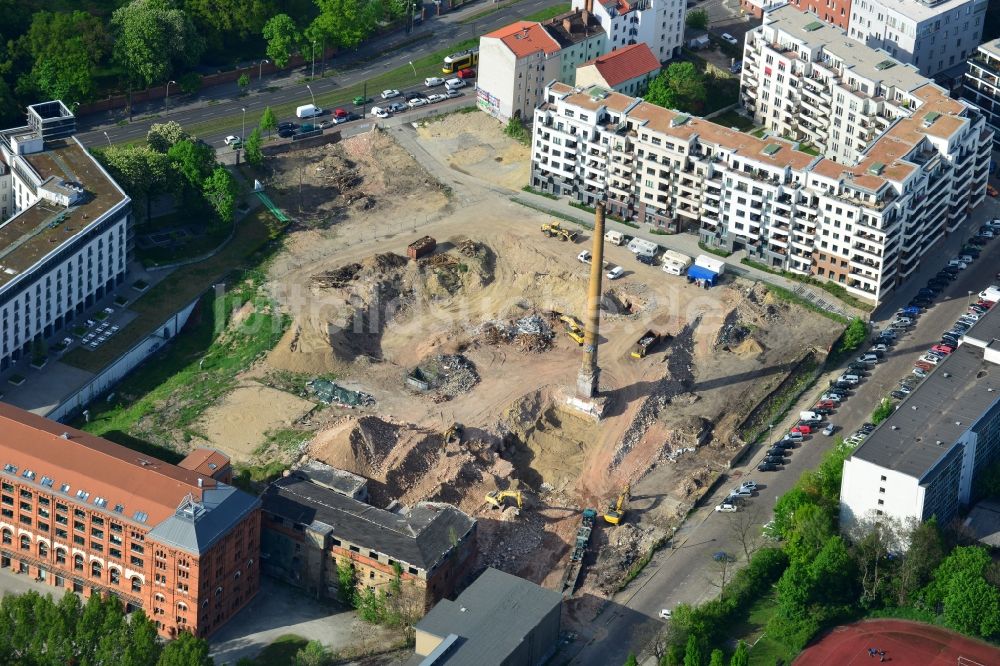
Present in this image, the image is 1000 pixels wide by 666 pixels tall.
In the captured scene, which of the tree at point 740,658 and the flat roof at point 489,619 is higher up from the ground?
the flat roof at point 489,619

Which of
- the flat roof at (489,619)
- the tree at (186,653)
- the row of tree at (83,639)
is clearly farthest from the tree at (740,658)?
the row of tree at (83,639)

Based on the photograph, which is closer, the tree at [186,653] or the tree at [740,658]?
the tree at [186,653]

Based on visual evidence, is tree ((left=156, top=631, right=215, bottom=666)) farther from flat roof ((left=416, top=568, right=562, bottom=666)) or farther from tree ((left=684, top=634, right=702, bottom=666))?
tree ((left=684, top=634, right=702, bottom=666))

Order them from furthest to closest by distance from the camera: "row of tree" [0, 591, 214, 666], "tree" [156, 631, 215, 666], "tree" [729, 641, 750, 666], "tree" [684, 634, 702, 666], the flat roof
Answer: "tree" [684, 634, 702, 666], "tree" [729, 641, 750, 666], the flat roof, "row of tree" [0, 591, 214, 666], "tree" [156, 631, 215, 666]

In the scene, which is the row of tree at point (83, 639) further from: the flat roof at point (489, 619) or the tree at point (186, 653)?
the flat roof at point (489, 619)

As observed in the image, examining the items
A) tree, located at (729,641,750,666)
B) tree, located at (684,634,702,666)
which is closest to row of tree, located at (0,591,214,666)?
tree, located at (684,634,702,666)

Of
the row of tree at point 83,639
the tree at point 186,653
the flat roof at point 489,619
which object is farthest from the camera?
the flat roof at point 489,619

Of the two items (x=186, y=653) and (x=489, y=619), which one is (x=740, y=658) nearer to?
(x=489, y=619)
